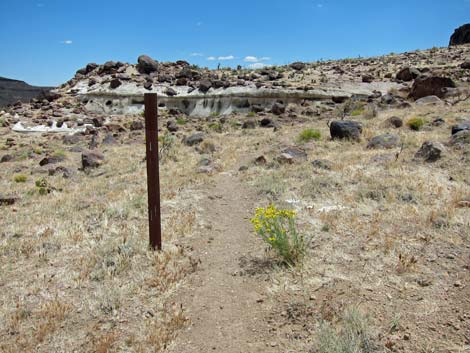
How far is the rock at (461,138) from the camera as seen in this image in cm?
961

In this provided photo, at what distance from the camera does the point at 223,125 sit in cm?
1975

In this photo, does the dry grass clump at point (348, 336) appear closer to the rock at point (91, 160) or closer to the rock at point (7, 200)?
the rock at point (7, 200)

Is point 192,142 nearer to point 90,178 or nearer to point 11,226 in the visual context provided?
point 90,178

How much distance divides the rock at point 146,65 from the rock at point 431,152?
27019mm

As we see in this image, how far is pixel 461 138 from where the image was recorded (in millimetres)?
9812

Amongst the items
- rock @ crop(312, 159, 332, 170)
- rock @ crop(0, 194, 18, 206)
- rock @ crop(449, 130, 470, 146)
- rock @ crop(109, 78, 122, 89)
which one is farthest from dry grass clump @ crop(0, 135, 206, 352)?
rock @ crop(109, 78, 122, 89)

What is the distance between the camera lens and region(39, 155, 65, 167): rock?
13789 millimetres

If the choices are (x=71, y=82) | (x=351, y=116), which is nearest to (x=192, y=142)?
(x=351, y=116)

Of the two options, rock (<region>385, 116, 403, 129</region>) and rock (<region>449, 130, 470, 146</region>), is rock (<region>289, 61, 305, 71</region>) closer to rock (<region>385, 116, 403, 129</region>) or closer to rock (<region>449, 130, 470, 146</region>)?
rock (<region>385, 116, 403, 129</region>)

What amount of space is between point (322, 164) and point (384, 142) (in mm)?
2679

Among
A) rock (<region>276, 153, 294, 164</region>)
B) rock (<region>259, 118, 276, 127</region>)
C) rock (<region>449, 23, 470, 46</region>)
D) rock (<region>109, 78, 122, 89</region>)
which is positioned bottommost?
rock (<region>276, 153, 294, 164</region>)

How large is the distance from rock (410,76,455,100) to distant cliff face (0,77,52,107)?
41.1 metres

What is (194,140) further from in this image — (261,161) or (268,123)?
(261,161)

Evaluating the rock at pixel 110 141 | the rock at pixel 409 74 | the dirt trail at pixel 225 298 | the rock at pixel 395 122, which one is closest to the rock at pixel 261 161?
the dirt trail at pixel 225 298
